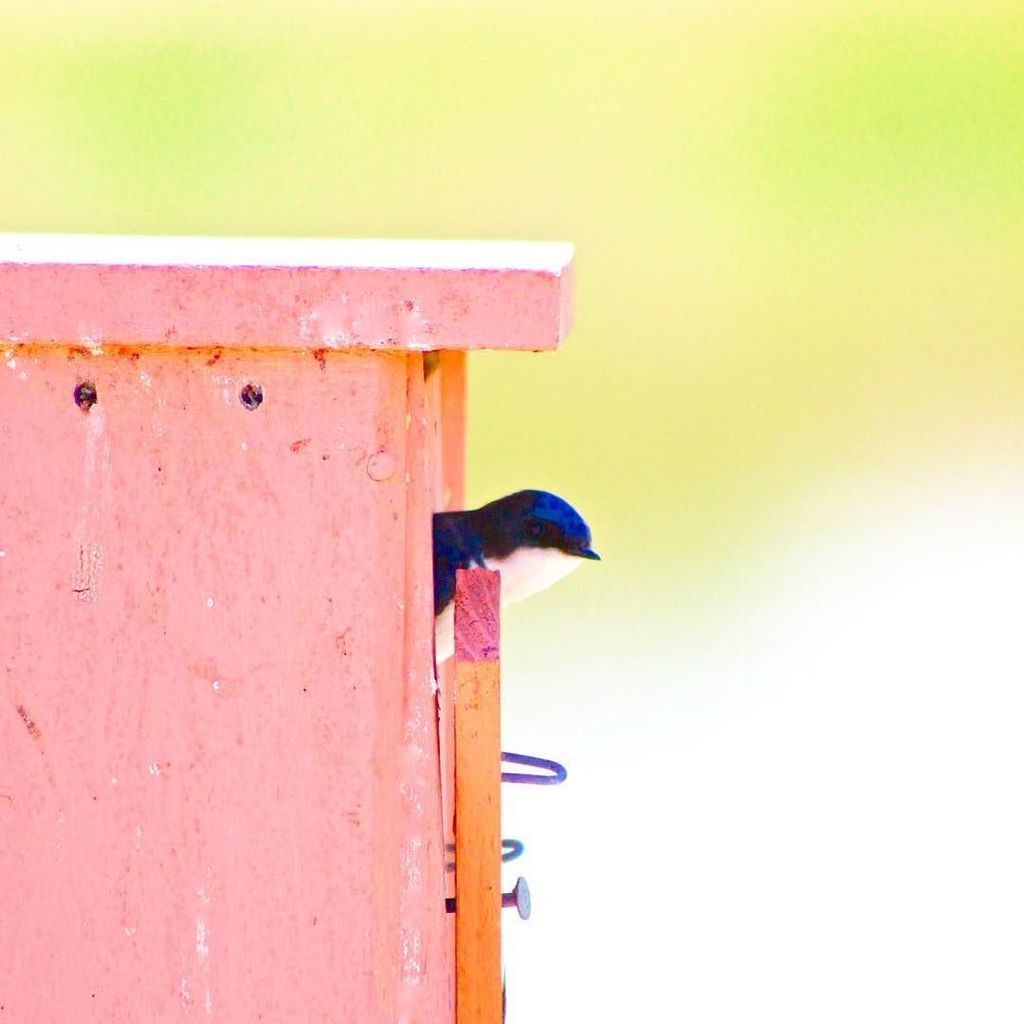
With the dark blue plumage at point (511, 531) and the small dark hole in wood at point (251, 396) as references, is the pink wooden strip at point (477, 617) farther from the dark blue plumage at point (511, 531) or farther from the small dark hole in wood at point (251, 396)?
the dark blue plumage at point (511, 531)

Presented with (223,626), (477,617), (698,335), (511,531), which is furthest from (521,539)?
(698,335)

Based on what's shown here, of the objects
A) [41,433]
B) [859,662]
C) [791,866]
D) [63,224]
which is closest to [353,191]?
[63,224]

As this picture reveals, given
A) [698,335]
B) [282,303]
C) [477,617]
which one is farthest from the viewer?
[698,335]

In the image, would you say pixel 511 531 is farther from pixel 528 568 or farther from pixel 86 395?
pixel 86 395

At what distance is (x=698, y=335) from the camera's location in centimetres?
711

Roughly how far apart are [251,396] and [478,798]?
1.20ft

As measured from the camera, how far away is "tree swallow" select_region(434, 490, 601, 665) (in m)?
2.00

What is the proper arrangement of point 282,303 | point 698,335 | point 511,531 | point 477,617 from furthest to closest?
point 698,335 < point 511,531 < point 477,617 < point 282,303

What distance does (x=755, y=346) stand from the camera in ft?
23.5

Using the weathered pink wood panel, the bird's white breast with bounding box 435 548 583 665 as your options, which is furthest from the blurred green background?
the weathered pink wood panel

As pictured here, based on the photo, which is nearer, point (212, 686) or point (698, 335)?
point (212, 686)

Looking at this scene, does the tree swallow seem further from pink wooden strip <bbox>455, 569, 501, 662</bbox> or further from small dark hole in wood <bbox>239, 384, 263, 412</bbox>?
small dark hole in wood <bbox>239, 384, 263, 412</bbox>

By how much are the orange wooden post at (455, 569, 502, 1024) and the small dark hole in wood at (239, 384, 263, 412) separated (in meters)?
0.22

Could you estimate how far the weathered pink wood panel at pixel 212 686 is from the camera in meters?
1.29
